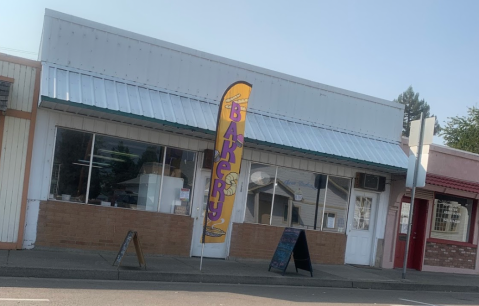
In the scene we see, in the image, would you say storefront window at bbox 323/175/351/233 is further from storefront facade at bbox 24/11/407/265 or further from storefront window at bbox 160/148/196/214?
storefront window at bbox 160/148/196/214

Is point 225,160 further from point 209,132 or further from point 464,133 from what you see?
point 464,133

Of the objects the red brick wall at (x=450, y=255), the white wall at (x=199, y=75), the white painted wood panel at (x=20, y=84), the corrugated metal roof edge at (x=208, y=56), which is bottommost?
the red brick wall at (x=450, y=255)

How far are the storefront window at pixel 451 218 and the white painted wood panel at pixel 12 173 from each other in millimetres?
12869

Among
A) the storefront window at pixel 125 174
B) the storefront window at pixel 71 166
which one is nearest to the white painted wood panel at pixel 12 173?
the storefront window at pixel 71 166

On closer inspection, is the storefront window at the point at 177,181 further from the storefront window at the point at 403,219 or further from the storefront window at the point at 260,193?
the storefront window at the point at 403,219

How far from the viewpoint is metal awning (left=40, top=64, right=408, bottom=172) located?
37.7 feet

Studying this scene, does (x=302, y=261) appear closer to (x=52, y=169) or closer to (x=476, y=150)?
(x=52, y=169)

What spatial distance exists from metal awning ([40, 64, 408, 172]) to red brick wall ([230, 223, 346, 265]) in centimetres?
243

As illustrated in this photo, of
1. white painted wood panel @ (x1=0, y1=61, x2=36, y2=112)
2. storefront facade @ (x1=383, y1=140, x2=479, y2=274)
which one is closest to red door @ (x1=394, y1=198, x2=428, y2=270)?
storefront facade @ (x1=383, y1=140, x2=479, y2=274)

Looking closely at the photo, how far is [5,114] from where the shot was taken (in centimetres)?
1155

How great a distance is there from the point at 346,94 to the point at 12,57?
9.42 m

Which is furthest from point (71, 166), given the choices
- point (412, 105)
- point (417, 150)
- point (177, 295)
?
point (412, 105)

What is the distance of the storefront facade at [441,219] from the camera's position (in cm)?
1656

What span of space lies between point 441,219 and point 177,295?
11.6 m
